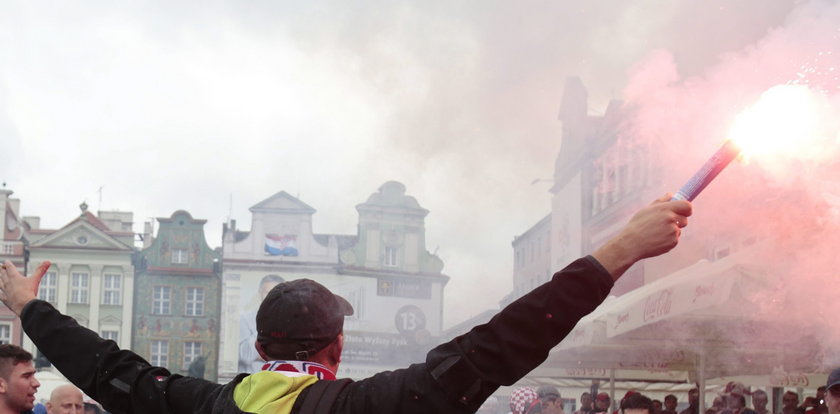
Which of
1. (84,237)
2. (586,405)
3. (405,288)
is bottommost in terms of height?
(586,405)

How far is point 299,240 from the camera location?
38312 millimetres

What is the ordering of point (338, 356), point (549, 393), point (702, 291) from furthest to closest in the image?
point (549, 393) < point (702, 291) < point (338, 356)

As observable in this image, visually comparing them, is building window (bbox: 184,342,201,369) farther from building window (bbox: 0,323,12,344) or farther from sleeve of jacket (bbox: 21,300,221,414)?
sleeve of jacket (bbox: 21,300,221,414)

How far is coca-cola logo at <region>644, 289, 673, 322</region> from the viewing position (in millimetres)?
7352

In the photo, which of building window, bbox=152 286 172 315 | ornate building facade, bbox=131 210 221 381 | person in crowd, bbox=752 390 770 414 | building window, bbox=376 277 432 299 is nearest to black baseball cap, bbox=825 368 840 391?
person in crowd, bbox=752 390 770 414

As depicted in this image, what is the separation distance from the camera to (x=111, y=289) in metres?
37.5

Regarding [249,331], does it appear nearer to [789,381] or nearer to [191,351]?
[191,351]

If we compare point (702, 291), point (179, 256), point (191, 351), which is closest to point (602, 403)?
point (702, 291)

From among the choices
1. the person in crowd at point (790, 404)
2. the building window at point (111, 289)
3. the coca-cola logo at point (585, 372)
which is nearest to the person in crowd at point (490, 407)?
the coca-cola logo at point (585, 372)

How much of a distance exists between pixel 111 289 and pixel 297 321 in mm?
37467

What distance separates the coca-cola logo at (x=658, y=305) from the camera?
735 cm

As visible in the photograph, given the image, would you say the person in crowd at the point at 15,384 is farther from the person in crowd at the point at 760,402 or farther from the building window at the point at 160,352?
the building window at the point at 160,352

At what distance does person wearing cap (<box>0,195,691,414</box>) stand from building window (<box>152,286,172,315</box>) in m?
36.6

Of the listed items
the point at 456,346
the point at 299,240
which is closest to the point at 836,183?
the point at 456,346
